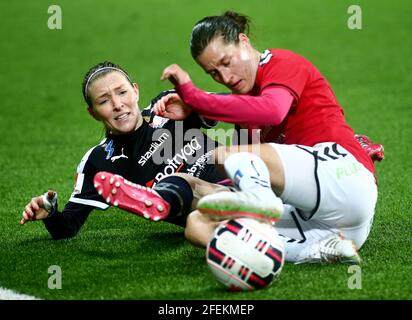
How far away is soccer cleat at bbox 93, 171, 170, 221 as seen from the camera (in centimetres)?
410

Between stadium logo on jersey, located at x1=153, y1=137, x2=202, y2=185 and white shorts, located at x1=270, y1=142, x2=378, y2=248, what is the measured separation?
0.99 metres

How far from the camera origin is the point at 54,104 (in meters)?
9.49

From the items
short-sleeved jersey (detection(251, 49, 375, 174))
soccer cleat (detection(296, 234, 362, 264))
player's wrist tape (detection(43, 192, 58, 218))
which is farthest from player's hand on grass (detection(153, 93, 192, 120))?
soccer cleat (detection(296, 234, 362, 264))

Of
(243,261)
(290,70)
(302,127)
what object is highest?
(290,70)

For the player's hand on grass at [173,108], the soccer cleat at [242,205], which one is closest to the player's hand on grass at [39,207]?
the player's hand on grass at [173,108]

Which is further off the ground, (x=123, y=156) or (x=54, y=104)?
(x=123, y=156)

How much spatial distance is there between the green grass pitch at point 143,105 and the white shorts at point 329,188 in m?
0.22

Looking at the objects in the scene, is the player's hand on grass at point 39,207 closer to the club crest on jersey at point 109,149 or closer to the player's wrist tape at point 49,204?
the player's wrist tape at point 49,204

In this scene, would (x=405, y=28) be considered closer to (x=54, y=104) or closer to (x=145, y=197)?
(x=54, y=104)

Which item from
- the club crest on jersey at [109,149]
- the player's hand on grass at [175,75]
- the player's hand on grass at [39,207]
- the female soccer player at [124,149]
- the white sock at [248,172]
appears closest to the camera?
the white sock at [248,172]

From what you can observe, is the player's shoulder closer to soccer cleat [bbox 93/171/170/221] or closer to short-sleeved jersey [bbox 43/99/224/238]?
short-sleeved jersey [bbox 43/99/224/238]

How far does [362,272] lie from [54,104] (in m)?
6.03

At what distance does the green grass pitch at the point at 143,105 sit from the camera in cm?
404
